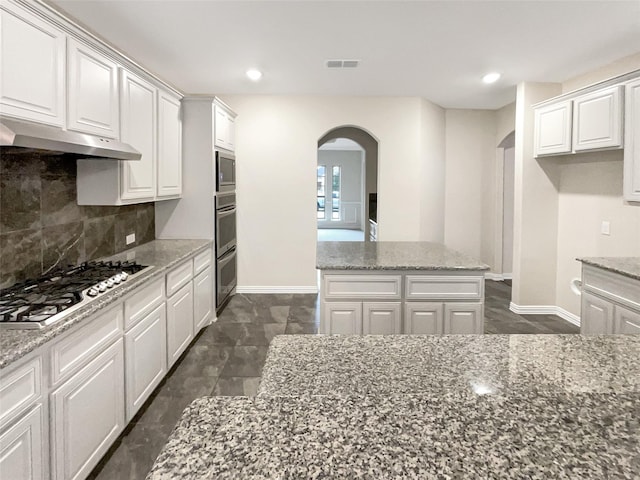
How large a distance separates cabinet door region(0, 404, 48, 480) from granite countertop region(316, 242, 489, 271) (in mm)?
1726

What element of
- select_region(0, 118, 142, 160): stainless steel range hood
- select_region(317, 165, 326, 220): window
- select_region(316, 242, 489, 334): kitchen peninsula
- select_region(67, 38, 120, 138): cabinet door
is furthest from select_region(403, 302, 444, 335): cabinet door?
select_region(317, 165, 326, 220): window

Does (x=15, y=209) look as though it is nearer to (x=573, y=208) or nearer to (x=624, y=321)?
(x=624, y=321)

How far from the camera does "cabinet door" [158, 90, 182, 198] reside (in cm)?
386

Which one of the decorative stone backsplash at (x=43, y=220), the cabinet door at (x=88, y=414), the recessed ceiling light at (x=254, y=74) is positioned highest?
the recessed ceiling light at (x=254, y=74)

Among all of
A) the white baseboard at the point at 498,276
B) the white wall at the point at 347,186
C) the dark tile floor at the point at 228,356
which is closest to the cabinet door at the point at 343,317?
the dark tile floor at the point at 228,356

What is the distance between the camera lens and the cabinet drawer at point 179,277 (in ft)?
10.6

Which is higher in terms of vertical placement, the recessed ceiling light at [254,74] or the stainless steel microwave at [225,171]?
the recessed ceiling light at [254,74]

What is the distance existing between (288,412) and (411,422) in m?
0.23

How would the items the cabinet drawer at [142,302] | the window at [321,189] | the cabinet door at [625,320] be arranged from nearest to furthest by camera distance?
the cabinet drawer at [142,302], the cabinet door at [625,320], the window at [321,189]

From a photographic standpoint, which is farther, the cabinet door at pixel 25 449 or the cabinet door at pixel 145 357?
the cabinet door at pixel 145 357

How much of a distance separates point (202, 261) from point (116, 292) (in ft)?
6.38

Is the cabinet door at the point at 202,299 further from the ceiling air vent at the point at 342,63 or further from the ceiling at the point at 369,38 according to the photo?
the ceiling air vent at the point at 342,63

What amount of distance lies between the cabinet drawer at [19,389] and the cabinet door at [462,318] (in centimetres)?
→ 232

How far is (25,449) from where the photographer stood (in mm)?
1594
